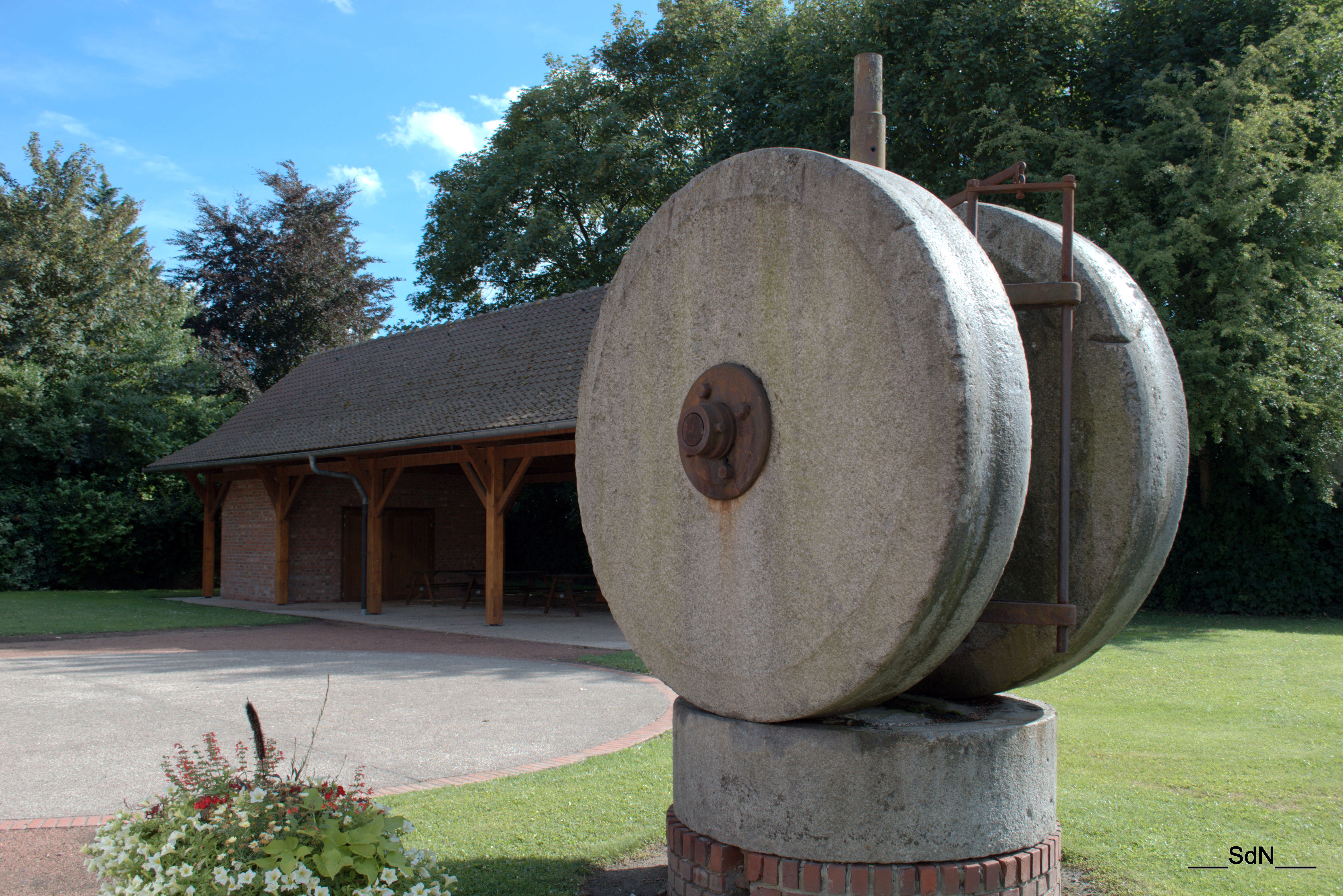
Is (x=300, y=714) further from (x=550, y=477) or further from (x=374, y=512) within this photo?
(x=550, y=477)

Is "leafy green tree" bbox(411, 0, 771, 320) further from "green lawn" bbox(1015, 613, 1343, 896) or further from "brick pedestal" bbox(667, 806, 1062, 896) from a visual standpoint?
"brick pedestal" bbox(667, 806, 1062, 896)

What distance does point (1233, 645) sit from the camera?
1186 centimetres

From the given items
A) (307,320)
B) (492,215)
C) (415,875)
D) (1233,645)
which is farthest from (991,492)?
(307,320)

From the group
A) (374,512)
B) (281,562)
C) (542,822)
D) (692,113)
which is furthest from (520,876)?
(692,113)

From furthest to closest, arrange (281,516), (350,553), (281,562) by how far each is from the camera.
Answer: (350,553)
(281,562)
(281,516)

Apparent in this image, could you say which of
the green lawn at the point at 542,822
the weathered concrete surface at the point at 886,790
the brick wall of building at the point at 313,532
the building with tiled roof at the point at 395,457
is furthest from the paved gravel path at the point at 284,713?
the brick wall of building at the point at 313,532

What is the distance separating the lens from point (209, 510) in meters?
19.9

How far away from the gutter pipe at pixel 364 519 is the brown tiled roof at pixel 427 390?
0.34 m

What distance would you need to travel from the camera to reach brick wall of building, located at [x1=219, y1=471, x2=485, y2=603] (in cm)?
1841

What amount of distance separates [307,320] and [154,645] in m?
22.0

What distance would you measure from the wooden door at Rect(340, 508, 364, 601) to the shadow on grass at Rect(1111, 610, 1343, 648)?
13120mm

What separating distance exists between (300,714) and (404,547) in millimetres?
12012

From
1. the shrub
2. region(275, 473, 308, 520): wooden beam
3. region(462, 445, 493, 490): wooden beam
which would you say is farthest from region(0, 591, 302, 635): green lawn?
the shrub

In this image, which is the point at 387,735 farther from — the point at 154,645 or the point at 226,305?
the point at 226,305
